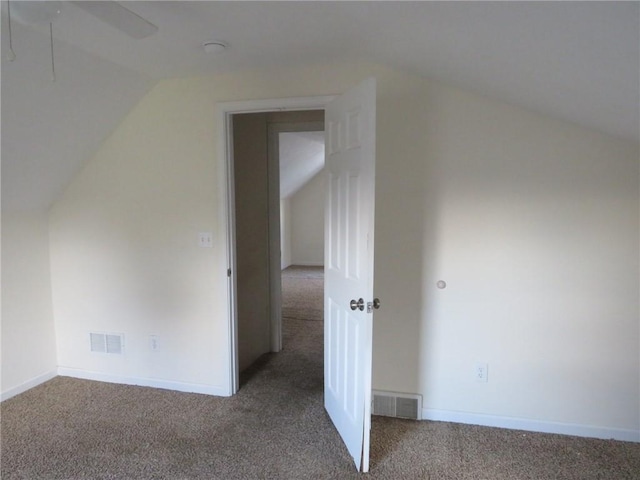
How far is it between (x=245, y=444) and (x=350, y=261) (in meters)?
1.20

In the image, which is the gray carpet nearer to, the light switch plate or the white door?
the white door

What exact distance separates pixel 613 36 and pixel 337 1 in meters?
0.94

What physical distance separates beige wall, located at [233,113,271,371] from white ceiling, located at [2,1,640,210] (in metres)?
0.88

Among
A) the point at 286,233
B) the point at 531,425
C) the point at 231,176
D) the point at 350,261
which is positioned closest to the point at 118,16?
the point at 231,176

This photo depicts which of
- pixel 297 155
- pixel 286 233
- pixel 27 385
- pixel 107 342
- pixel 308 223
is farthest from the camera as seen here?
pixel 308 223

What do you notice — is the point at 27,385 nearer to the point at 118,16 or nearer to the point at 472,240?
the point at 118,16

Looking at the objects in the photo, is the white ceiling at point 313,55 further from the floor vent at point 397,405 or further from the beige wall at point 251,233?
the floor vent at point 397,405

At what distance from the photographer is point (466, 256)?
7.75 ft

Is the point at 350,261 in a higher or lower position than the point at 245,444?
higher

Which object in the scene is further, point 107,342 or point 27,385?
point 107,342

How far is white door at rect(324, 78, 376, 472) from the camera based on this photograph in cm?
191

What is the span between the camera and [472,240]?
2.34 metres

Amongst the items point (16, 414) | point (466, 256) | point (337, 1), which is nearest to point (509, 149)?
point (466, 256)

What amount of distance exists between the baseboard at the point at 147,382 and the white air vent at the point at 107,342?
20 centimetres
